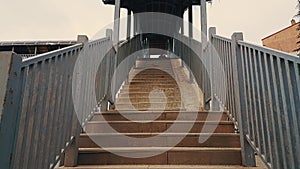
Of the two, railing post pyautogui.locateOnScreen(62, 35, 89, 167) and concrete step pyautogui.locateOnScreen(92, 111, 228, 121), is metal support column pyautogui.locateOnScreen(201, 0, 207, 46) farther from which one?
A: railing post pyautogui.locateOnScreen(62, 35, 89, 167)

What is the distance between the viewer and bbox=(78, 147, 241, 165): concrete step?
1985 mm

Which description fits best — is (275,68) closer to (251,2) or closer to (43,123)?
(43,123)

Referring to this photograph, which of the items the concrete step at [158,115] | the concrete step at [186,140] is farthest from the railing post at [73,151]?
the concrete step at [158,115]

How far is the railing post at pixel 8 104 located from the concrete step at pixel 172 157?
1.04 meters

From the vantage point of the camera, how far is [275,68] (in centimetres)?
134

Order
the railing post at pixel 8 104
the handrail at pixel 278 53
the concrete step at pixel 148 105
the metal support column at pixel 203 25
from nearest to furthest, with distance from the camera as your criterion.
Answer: the railing post at pixel 8 104 → the handrail at pixel 278 53 → the metal support column at pixel 203 25 → the concrete step at pixel 148 105

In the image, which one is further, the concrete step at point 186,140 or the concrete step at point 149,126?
the concrete step at point 149,126

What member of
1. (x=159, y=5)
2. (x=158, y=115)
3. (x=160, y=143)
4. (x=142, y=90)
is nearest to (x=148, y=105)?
(x=142, y=90)

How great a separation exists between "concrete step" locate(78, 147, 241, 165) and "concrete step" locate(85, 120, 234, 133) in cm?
39

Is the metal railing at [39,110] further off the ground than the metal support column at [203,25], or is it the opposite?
the metal support column at [203,25]

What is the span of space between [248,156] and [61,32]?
12219mm

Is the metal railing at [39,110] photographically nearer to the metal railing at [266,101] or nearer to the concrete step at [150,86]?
the metal railing at [266,101]

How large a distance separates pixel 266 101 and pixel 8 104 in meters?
1.37

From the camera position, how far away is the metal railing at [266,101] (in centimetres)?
119
